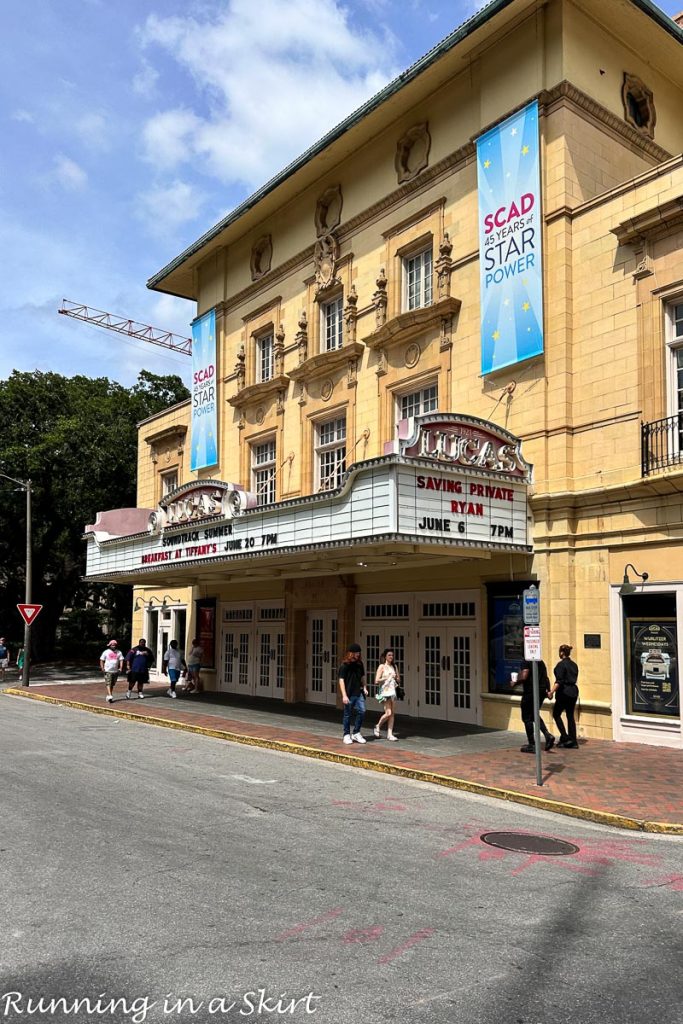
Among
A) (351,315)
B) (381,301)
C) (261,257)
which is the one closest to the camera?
(381,301)

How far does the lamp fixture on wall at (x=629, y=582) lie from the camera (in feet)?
48.6

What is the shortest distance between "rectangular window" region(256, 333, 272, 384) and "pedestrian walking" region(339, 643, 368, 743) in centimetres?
1278

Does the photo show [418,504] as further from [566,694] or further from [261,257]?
[261,257]

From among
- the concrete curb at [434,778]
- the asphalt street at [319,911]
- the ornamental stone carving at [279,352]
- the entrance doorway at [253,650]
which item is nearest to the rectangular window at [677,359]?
the concrete curb at [434,778]

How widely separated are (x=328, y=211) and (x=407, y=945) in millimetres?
20812

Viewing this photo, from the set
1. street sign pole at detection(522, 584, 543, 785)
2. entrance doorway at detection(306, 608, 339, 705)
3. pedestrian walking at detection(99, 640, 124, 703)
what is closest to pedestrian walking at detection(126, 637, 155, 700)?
pedestrian walking at detection(99, 640, 124, 703)

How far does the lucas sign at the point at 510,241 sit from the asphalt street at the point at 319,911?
9.73 metres

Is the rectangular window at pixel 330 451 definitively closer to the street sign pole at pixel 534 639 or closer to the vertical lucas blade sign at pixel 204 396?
the vertical lucas blade sign at pixel 204 396

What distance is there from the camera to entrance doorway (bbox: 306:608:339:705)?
21.7 metres

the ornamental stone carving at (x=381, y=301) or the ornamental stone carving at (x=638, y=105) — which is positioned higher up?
the ornamental stone carving at (x=638, y=105)

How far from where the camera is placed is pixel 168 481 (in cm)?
3189

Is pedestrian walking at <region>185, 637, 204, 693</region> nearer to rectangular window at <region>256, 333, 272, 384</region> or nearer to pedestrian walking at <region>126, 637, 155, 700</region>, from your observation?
pedestrian walking at <region>126, 637, 155, 700</region>

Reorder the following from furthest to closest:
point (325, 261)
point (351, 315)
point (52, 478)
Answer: point (52, 478) < point (325, 261) < point (351, 315)

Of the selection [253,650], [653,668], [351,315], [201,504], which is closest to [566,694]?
[653,668]
